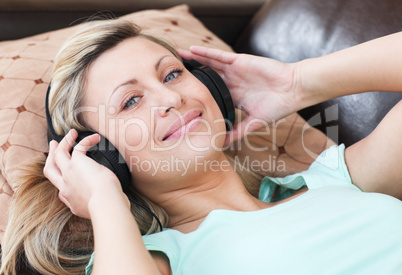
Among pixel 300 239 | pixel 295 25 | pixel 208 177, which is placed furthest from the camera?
pixel 295 25

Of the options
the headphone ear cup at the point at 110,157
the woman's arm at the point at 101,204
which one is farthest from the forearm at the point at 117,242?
the headphone ear cup at the point at 110,157

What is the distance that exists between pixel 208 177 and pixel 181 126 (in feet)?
0.57

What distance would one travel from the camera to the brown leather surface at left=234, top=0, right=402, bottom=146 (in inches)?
54.4

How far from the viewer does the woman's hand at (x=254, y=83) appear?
130cm

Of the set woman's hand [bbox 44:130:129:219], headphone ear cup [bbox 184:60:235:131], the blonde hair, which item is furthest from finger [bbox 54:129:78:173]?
headphone ear cup [bbox 184:60:235:131]

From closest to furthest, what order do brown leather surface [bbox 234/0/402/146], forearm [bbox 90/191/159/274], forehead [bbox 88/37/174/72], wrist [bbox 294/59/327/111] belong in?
1. forearm [bbox 90/191/159/274]
2. forehead [bbox 88/37/174/72]
3. wrist [bbox 294/59/327/111]
4. brown leather surface [bbox 234/0/402/146]

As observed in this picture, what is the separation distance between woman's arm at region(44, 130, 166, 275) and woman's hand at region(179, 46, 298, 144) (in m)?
0.48

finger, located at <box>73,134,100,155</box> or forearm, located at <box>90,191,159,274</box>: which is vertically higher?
finger, located at <box>73,134,100,155</box>

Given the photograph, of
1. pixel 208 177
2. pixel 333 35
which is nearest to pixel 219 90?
pixel 208 177

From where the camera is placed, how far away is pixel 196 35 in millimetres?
1644

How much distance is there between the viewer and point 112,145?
1060 mm

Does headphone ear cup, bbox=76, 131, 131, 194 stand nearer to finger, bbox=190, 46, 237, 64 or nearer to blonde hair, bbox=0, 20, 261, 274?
blonde hair, bbox=0, 20, 261, 274

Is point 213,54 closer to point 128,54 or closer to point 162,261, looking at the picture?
point 128,54

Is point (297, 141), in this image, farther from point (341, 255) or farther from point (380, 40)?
point (341, 255)
